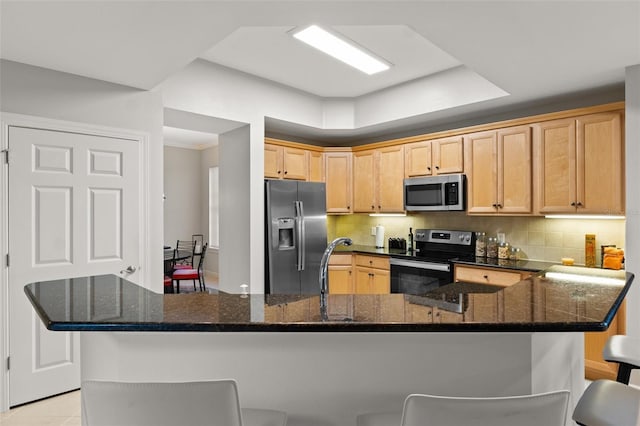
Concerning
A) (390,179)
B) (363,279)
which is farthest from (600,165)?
(363,279)

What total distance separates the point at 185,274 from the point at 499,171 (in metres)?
4.70

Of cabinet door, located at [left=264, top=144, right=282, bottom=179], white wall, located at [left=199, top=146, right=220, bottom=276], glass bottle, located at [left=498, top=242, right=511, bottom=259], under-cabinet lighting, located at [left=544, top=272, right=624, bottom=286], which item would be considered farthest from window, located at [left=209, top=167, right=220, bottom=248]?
under-cabinet lighting, located at [left=544, top=272, right=624, bottom=286]

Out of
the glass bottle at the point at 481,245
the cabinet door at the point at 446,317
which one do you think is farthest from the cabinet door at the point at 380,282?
the cabinet door at the point at 446,317

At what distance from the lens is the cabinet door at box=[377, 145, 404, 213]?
15.4 ft

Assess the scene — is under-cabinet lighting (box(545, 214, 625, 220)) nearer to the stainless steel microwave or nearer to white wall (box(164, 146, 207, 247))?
the stainless steel microwave

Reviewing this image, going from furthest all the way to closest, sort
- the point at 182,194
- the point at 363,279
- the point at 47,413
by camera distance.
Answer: the point at 182,194
the point at 363,279
the point at 47,413

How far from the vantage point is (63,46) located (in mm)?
2500

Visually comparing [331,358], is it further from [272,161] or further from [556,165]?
[272,161]

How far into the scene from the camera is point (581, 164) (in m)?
3.37

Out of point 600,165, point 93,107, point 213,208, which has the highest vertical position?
point 93,107

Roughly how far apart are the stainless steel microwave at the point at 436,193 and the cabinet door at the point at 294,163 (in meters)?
1.24

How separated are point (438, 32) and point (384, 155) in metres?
2.56

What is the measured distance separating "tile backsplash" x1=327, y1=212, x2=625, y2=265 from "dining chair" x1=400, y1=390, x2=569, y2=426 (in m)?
3.16

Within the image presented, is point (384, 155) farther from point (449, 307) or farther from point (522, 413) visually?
point (522, 413)
